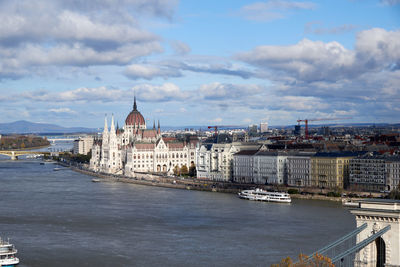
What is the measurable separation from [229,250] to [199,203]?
32.9 feet

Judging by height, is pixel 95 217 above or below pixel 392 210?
below

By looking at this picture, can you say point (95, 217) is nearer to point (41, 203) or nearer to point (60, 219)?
point (60, 219)

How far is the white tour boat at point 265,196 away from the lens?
2462 centimetres

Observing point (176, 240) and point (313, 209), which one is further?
point (313, 209)

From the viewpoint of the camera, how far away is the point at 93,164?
166ft

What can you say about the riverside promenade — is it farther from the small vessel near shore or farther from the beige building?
the small vessel near shore

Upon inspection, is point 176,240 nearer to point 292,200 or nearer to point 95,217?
point 95,217

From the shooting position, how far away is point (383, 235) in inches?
296

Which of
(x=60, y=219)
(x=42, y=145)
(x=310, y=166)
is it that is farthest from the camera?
(x=42, y=145)

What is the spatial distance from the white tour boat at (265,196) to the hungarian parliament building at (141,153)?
14.9m

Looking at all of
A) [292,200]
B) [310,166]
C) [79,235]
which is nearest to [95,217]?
[79,235]

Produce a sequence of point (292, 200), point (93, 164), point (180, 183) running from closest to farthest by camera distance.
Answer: point (292, 200)
point (180, 183)
point (93, 164)

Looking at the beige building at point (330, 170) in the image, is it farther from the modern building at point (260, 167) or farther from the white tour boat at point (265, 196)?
the white tour boat at point (265, 196)

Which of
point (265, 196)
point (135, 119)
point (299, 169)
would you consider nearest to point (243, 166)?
point (299, 169)
